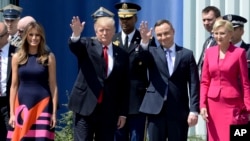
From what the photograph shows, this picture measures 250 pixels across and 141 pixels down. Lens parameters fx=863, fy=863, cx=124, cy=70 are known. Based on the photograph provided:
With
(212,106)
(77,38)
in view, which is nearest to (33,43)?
(77,38)

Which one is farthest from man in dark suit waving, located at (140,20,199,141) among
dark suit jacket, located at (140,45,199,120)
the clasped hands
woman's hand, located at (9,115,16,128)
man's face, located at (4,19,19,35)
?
man's face, located at (4,19,19,35)

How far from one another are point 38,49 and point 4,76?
0.56 meters

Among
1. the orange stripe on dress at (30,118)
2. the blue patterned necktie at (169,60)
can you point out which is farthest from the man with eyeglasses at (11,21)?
the blue patterned necktie at (169,60)

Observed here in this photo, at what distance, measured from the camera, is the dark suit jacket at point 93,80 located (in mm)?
8516

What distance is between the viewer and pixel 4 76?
352 inches

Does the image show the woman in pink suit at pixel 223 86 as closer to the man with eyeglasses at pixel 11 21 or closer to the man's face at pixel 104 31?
the man's face at pixel 104 31

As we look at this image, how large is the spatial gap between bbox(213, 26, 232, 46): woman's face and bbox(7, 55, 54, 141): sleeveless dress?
172 cm

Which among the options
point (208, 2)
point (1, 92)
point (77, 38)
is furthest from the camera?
point (208, 2)

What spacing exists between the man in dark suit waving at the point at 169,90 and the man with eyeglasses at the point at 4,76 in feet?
4.69

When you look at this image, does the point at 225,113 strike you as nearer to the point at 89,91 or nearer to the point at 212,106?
the point at 212,106

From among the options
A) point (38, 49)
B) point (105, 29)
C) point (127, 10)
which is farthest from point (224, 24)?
point (38, 49)

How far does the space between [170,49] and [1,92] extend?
5.92 ft

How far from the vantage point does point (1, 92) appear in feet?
29.3

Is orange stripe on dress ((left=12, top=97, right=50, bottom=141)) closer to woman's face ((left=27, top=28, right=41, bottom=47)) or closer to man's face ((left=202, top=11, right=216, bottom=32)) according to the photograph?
woman's face ((left=27, top=28, right=41, bottom=47))
